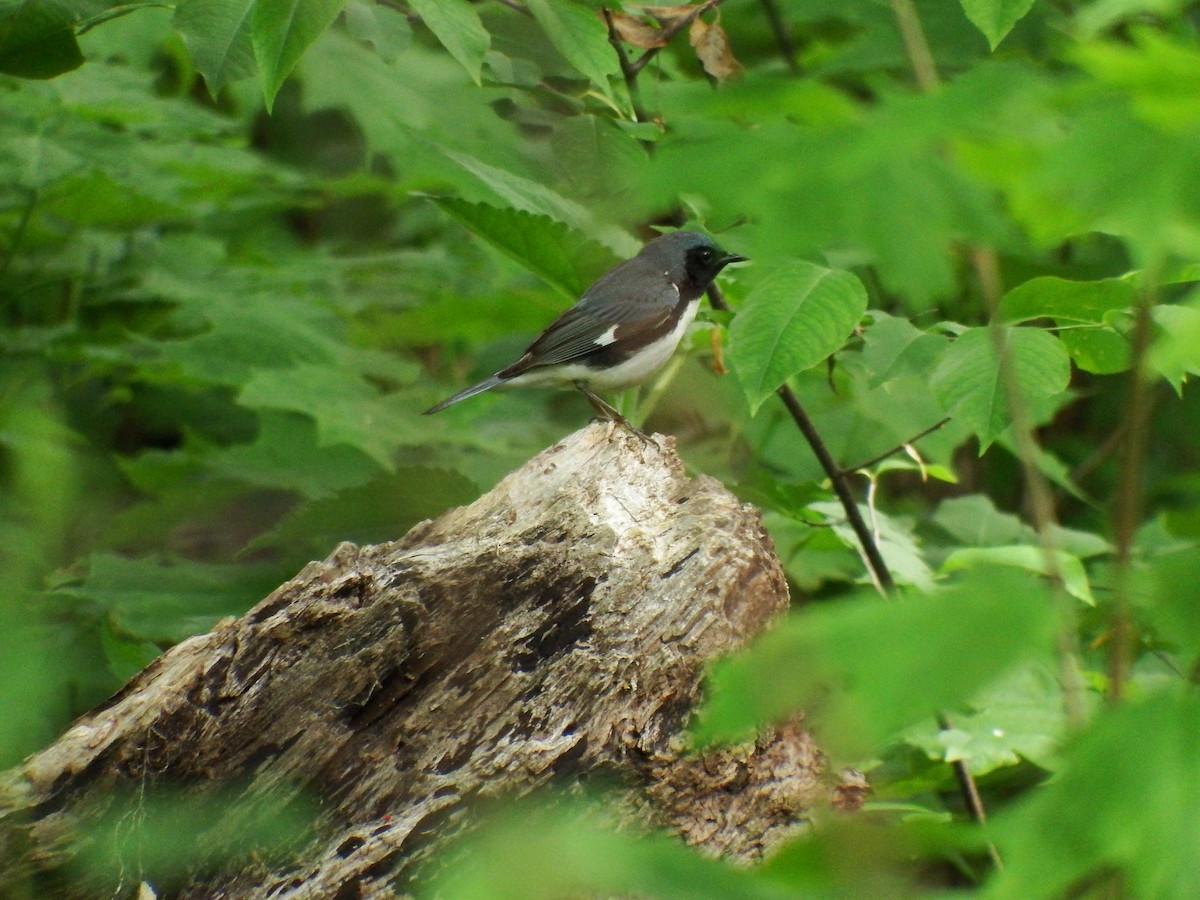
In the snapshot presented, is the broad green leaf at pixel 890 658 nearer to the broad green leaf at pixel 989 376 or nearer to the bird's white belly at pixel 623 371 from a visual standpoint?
the broad green leaf at pixel 989 376

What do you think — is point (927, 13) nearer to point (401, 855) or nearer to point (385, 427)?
point (385, 427)

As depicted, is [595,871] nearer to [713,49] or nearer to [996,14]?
[996,14]

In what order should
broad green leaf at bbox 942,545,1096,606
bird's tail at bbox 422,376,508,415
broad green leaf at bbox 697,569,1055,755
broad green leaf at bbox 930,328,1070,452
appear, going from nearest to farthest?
broad green leaf at bbox 697,569,1055,755
broad green leaf at bbox 930,328,1070,452
broad green leaf at bbox 942,545,1096,606
bird's tail at bbox 422,376,508,415

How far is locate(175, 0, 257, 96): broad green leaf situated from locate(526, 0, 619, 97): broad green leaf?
0.58 metres

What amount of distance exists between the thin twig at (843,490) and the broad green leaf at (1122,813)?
204 centimetres

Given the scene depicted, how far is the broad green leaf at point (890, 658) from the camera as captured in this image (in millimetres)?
823

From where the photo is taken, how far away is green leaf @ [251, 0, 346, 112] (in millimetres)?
2104

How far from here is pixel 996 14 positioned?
215 cm

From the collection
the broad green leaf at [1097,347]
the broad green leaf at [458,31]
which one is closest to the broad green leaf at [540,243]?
the broad green leaf at [458,31]

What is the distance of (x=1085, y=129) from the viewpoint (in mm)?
842

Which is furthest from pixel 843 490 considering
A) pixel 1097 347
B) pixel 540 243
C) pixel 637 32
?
pixel 637 32

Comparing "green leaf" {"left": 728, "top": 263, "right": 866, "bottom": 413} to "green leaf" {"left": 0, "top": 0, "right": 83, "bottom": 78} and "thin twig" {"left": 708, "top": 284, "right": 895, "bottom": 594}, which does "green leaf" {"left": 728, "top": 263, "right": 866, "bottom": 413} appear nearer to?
"thin twig" {"left": 708, "top": 284, "right": 895, "bottom": 594}

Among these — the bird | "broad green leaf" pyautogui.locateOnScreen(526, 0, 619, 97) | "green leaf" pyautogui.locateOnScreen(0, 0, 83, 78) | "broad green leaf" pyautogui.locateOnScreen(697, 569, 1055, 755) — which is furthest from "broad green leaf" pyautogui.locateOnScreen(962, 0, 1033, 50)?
"green leaf" pyautogui.locateOnScreen(0, 0, 83, 78)

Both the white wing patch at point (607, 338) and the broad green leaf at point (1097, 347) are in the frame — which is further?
the white wing patch at point (607, 338)
